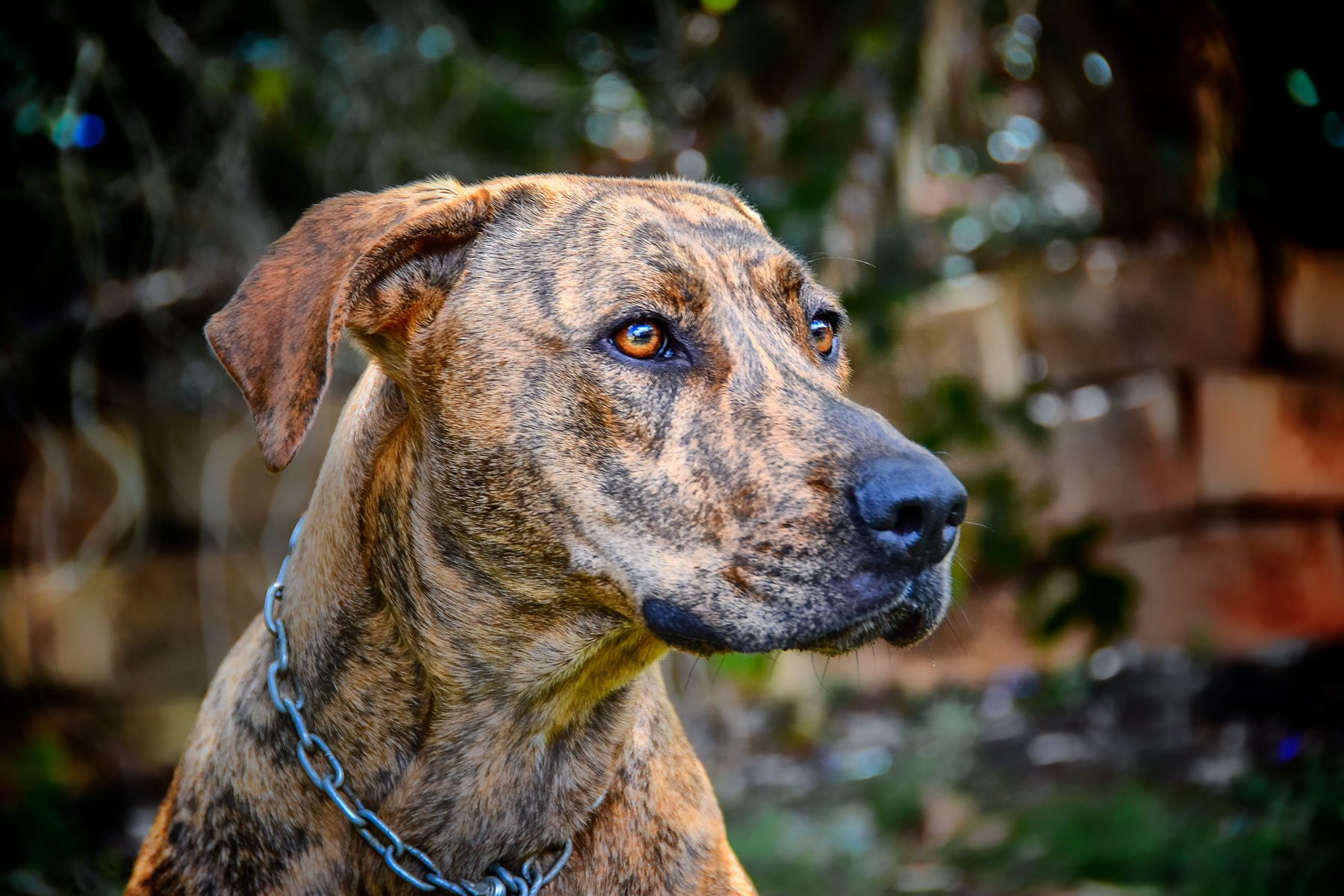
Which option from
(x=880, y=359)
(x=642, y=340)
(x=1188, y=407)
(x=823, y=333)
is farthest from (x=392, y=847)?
(x=1188, y=407)

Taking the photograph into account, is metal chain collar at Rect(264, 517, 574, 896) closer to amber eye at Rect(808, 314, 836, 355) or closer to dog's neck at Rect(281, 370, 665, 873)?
dog's neck at Rect(281, 370, 665, 873)

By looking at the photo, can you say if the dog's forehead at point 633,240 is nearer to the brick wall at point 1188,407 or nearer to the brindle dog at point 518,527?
the brindle dog at point 518,527

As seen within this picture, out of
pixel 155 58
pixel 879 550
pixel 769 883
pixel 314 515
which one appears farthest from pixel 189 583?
pixel 879 550

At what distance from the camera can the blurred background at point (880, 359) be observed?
15.8 feet

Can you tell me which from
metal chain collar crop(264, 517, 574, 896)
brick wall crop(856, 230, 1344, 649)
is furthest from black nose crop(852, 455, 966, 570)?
brick wall crop(856, 230, 1344, 649)

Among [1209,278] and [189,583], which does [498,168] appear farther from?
[1209,278]

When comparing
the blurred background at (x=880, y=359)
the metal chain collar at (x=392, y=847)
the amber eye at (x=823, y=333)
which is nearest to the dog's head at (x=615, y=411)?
the amber eye at (x=823, y=333)

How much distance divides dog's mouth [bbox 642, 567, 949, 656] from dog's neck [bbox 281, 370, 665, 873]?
19 cm

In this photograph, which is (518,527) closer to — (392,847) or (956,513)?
(392,847)

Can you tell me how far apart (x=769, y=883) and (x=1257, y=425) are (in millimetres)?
3269

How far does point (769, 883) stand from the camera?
4.28 m

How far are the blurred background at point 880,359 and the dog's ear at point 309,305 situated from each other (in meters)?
2.89

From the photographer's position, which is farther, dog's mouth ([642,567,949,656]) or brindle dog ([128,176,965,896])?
brindle dog ([128,176,965,896])

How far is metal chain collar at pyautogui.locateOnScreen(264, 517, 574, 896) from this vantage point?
2.10 m
